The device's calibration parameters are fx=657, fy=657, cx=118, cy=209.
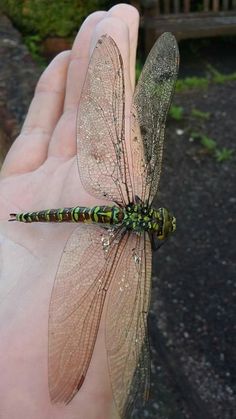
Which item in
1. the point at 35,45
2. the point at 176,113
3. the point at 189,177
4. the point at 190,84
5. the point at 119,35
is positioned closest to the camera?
the point at 119,35

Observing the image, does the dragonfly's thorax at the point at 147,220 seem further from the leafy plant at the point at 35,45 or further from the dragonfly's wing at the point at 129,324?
the leafy plant at the point at 35,45

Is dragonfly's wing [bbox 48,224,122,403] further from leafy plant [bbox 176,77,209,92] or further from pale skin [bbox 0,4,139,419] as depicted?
leafy plant [bbox 176,77,209,92]

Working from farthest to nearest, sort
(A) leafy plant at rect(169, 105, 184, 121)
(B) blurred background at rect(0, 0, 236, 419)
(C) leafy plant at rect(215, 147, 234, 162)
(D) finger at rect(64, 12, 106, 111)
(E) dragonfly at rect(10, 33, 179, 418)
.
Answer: (A) leafy plant at rect(169, 105, 184, 121) < (C) leafy plant at rect(215, 147, 234, 162) < (B) blurred background at rect(0, 0, 236, 419) < (D) finger at rect(64, 12, 106, 111) < (E) dragonfly at rect(10, 33, 179, 418)

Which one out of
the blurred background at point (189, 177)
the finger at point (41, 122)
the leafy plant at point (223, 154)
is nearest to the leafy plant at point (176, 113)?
the blurred background at point (189, 177)

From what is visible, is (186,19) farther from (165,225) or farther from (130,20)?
(165,225)

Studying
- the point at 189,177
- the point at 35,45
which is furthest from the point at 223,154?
the point at 35,45

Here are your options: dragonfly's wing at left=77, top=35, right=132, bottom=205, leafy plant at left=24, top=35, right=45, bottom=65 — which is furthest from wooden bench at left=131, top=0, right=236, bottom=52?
dragonfly's wing at left=77, top=35, right=132, bottom=205
